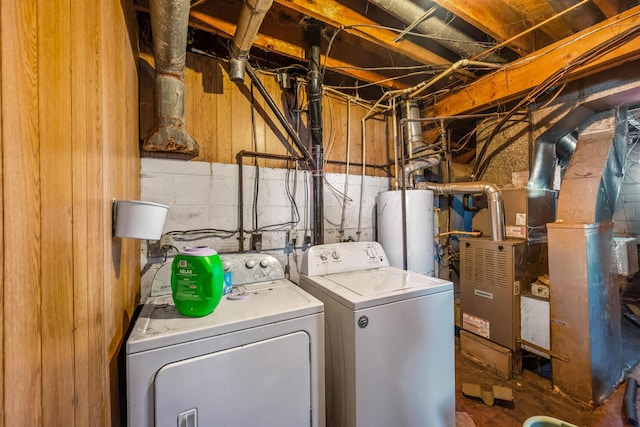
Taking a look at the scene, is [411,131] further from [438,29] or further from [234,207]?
[234,207]

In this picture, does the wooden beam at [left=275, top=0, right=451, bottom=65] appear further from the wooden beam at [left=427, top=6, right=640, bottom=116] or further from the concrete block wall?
the concrete block wall

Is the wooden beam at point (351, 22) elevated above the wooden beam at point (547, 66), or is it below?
above

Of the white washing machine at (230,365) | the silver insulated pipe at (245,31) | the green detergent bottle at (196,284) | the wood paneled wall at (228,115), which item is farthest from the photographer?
the wood paneled wall at (228,115)

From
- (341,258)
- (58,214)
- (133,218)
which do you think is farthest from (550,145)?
(58,214)

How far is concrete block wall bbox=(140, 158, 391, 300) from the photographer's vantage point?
6.00 ft

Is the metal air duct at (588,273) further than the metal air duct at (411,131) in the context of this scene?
No

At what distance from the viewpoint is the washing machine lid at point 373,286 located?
4.63 feet

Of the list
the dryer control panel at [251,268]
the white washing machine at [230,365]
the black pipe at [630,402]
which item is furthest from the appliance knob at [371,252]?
the black pipe at [630,402]

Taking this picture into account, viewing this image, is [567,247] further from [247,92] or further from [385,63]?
[247,92]

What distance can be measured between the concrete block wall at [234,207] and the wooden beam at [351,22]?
110 cm

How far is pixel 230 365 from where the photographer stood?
1078 millimetres

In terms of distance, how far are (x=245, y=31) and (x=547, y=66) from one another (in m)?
2.21

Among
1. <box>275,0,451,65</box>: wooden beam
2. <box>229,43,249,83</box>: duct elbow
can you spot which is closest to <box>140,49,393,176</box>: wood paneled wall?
<box>229,43,249,83</box>: duct elbow

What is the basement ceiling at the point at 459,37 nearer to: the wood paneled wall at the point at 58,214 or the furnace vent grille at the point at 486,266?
the wood paneled wall at the point at 58,214
